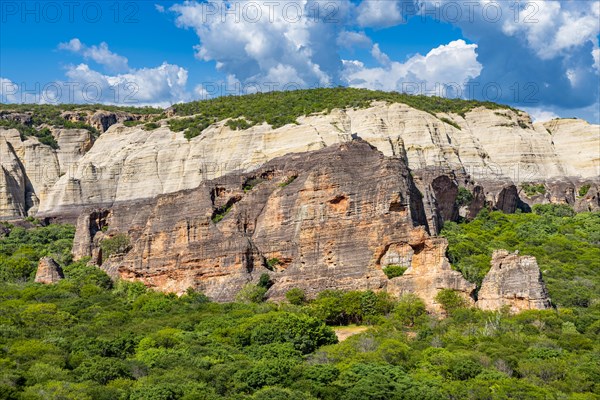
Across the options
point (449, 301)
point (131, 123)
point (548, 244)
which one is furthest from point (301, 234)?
point (131, 123)

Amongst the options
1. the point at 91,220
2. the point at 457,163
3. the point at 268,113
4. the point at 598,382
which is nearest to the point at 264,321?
the point at 598,382

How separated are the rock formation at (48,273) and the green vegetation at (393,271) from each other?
26.9m

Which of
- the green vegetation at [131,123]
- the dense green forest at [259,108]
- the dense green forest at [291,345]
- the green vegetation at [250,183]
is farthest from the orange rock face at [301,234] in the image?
the green vegetation at [131,123]

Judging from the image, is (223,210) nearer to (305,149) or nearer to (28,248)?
(28,248)

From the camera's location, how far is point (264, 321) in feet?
163

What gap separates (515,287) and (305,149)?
145ft

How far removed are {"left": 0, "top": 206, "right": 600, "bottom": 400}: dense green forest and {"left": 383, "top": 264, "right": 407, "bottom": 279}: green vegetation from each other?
7.06 feet

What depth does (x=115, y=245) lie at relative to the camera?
70250mm

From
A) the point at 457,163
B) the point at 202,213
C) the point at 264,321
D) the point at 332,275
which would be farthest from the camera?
the point at 457,163

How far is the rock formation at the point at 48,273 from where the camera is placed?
67.4 metres

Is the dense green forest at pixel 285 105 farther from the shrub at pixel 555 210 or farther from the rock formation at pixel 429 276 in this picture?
the rock formation at pixel 429 276

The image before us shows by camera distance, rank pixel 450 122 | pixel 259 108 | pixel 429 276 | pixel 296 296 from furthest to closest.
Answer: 1. pixel 259 108
2. pixel 450 122
3. pixel 296 296
4. pixel 429 276

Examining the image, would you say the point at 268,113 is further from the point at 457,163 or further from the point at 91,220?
the point at 91,220

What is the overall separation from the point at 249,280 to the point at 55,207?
49.6 meters
